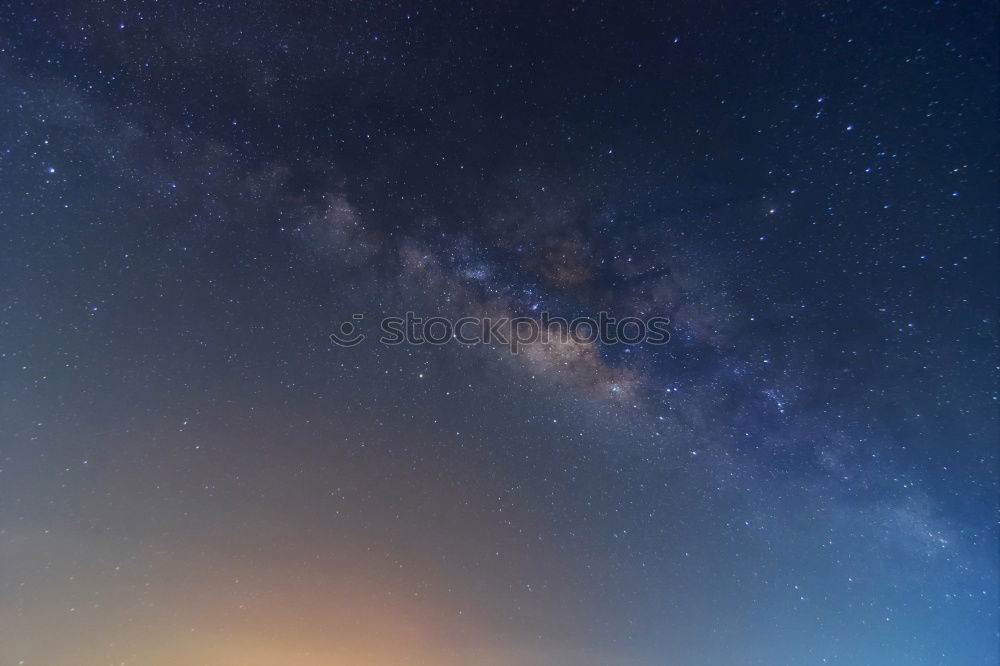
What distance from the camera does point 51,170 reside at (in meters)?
6.42

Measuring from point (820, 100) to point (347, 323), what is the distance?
713cm

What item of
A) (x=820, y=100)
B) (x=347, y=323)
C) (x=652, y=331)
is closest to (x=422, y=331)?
(x=347, y=323)

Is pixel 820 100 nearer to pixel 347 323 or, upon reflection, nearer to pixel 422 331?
pixel 422 331

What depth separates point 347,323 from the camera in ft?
26.5

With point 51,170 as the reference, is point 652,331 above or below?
below

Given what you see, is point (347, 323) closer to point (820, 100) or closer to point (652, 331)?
point (652, 331)

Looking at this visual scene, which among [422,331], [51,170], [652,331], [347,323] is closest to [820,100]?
[652,331]

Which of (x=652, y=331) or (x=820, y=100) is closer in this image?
(x=820, y=100)

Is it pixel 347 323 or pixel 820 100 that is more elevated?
pixel 820 100

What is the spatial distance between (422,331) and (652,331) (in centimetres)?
381

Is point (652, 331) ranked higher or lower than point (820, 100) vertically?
lower

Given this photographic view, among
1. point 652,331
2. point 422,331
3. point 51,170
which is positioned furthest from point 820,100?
point 51,170

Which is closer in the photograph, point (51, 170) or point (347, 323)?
point (51, 170)

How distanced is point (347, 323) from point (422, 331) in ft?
3.92
